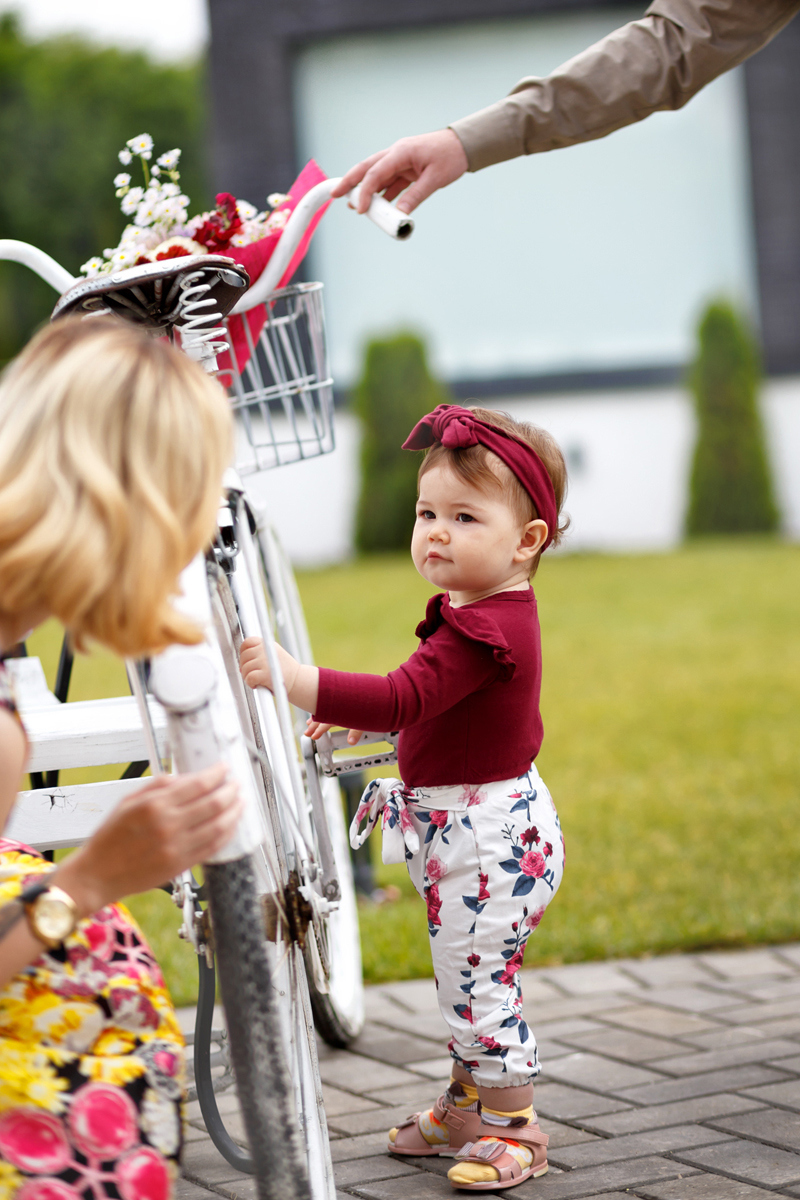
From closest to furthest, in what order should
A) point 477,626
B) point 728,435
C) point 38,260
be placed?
point 477,626, point 38,260, point 728,435

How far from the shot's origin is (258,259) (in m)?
2.16

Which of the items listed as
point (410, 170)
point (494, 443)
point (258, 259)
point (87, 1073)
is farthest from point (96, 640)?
point (410, 170)

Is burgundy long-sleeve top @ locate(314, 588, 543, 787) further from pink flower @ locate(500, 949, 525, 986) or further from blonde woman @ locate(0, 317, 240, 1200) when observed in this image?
blonde woman @ locate(0, 317, 240, 1200)

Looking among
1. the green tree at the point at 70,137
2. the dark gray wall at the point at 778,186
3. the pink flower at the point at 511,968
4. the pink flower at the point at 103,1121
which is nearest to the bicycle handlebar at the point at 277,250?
the pink flower at the point at 511,968

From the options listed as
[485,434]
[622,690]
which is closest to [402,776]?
[485,434]

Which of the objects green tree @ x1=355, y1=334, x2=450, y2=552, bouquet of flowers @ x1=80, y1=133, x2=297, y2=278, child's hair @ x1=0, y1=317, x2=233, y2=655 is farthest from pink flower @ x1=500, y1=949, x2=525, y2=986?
green tree @ x1=355, y1=334, x2=450, y2=552

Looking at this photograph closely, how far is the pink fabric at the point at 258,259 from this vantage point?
2.14m

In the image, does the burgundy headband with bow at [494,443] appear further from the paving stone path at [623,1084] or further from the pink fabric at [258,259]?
the paving stone path at [623,1084]

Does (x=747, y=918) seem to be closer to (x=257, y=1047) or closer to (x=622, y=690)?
(x=257, y=1047)

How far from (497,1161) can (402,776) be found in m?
0.58

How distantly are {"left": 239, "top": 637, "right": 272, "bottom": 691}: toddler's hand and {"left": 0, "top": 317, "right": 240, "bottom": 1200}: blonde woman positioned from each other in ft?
1.66

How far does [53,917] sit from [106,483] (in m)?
0.39

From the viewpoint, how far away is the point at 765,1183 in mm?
1993

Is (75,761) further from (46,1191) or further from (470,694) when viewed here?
(46,1191)
